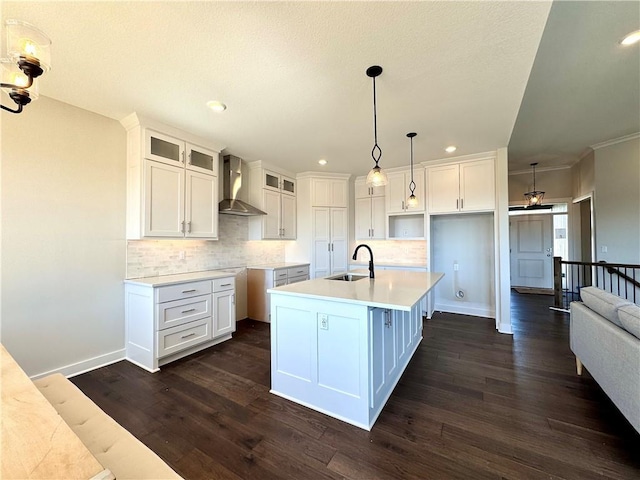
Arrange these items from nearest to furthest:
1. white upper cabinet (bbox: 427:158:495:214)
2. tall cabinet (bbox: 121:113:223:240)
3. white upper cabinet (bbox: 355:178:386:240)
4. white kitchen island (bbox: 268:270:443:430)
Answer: white kitchen island (bbox: 268:270:443:430) → tall cabinet (bbox: 121:113:223:240) → white upper cabinet (bbox: 427:158:495:214) → white upper cabinet (bbox: 355:178:386:240)

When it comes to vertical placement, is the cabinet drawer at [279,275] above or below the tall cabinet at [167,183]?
below

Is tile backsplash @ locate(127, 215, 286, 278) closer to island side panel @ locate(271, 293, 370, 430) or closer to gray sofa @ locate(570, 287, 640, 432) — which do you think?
island side panel @ locate(271, 293, 370, 430)

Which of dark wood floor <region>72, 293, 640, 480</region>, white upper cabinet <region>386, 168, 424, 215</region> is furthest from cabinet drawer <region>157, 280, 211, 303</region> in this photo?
white upper cabinet <region>386, 168, 424, 215</region>

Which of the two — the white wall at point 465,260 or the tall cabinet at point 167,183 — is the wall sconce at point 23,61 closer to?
the tall cabinet at point 167,183

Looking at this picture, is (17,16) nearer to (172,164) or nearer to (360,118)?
(172,164)

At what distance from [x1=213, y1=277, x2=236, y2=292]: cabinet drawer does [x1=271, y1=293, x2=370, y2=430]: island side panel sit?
1362 millimetres

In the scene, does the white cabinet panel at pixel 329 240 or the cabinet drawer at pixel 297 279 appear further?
the white cabinet panel at pixel 329 240

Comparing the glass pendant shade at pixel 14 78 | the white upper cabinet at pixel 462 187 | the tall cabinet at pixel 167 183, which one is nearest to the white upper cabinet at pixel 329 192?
the white upper cabinet at pixel 462 187

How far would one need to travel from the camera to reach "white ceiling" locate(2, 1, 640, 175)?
158 cm

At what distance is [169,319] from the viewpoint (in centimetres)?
280

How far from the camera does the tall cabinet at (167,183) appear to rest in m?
2.87

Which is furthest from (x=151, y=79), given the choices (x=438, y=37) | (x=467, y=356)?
(x=467, y=356)

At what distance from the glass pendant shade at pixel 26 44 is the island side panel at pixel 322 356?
1890 millimetres

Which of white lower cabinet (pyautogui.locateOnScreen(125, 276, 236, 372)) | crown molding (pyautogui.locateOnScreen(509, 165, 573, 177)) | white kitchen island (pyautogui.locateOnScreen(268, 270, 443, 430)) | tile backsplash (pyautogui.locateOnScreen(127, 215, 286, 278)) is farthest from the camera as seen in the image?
crown molding (pyautogui.locateOnScreen(509, 165, 573, 177))
